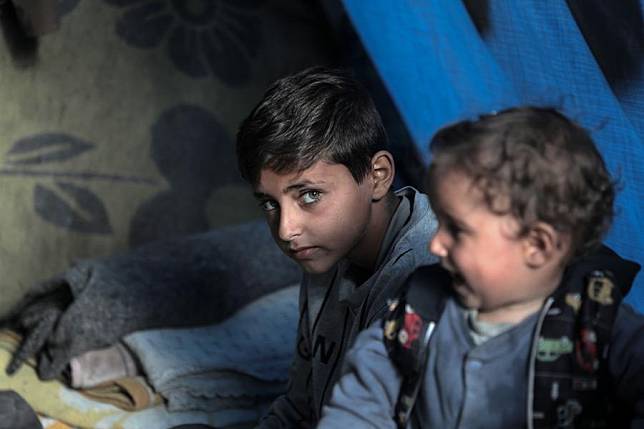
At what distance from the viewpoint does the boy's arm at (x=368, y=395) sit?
124 centimetres

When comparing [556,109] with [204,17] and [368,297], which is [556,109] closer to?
[368,297]

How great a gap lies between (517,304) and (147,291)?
4.75 ft

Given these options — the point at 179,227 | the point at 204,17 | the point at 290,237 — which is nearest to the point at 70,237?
the point at 179,227

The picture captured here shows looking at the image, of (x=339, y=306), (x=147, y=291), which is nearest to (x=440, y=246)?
(x=339, y=306)

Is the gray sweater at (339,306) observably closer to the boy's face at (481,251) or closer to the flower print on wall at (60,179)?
the boy's face at (481,251)

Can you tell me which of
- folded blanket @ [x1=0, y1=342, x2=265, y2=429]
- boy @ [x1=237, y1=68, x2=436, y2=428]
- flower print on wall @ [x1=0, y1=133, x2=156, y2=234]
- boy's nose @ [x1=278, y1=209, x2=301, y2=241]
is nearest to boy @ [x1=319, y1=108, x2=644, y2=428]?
boy @ [x1=237, y1=68, x2=436, y2=428]

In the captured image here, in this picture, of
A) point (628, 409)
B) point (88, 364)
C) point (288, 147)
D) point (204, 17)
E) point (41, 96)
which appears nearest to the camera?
point (628, 409)

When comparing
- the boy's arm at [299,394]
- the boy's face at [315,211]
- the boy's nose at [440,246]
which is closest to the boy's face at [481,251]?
the boy's nose at [440,246]

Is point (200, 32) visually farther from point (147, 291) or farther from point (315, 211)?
point (315, 211)

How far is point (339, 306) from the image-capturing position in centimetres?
170

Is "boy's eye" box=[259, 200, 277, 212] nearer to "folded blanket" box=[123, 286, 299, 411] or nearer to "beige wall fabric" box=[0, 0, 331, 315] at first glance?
"folded blanket" box=[123, 286, 299, 411]

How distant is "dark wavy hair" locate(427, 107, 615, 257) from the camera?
113cm

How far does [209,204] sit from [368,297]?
4.71 feet

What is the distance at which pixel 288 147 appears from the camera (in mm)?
1571
